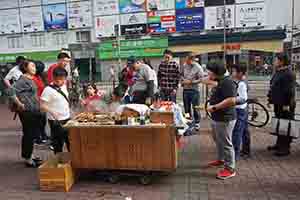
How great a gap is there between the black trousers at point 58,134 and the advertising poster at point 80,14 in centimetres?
1925

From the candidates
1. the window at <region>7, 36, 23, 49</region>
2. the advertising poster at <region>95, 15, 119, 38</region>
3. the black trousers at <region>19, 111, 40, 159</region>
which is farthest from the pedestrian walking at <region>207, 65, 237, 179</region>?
the window at <region>7, 36, 23, 49</region>

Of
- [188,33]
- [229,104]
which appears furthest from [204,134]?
[188,33]

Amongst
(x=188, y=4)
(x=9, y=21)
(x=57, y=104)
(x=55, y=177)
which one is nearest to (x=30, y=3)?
(x=9, y=21)

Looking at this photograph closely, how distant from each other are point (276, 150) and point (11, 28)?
2178 cm

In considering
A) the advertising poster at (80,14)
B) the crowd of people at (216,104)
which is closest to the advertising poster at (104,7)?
the advertising poster at (80,14)

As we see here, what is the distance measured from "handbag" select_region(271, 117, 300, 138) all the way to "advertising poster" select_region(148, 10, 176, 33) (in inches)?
716

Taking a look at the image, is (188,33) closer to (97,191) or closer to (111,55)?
(111,55)

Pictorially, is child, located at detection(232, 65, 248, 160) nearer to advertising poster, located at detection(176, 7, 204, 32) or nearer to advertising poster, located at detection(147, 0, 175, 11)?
advertising poster, located at detection(176, 7, 204, 32)

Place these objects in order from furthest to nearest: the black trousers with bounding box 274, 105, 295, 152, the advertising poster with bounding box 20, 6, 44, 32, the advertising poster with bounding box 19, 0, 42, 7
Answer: the advertising poster with bounding box 20, 6, 44, 32 → the advertising poster with bounding box 19, 0, 42, 7 → the black trousers with bounding box 274, 105, 295, 152

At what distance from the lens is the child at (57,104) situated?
370 cm

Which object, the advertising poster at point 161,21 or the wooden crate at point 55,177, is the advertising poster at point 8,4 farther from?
the wooden crate at point 55,177

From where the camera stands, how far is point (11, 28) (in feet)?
70.7

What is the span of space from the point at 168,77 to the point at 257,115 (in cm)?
232

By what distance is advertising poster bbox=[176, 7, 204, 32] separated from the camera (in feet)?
69.4
